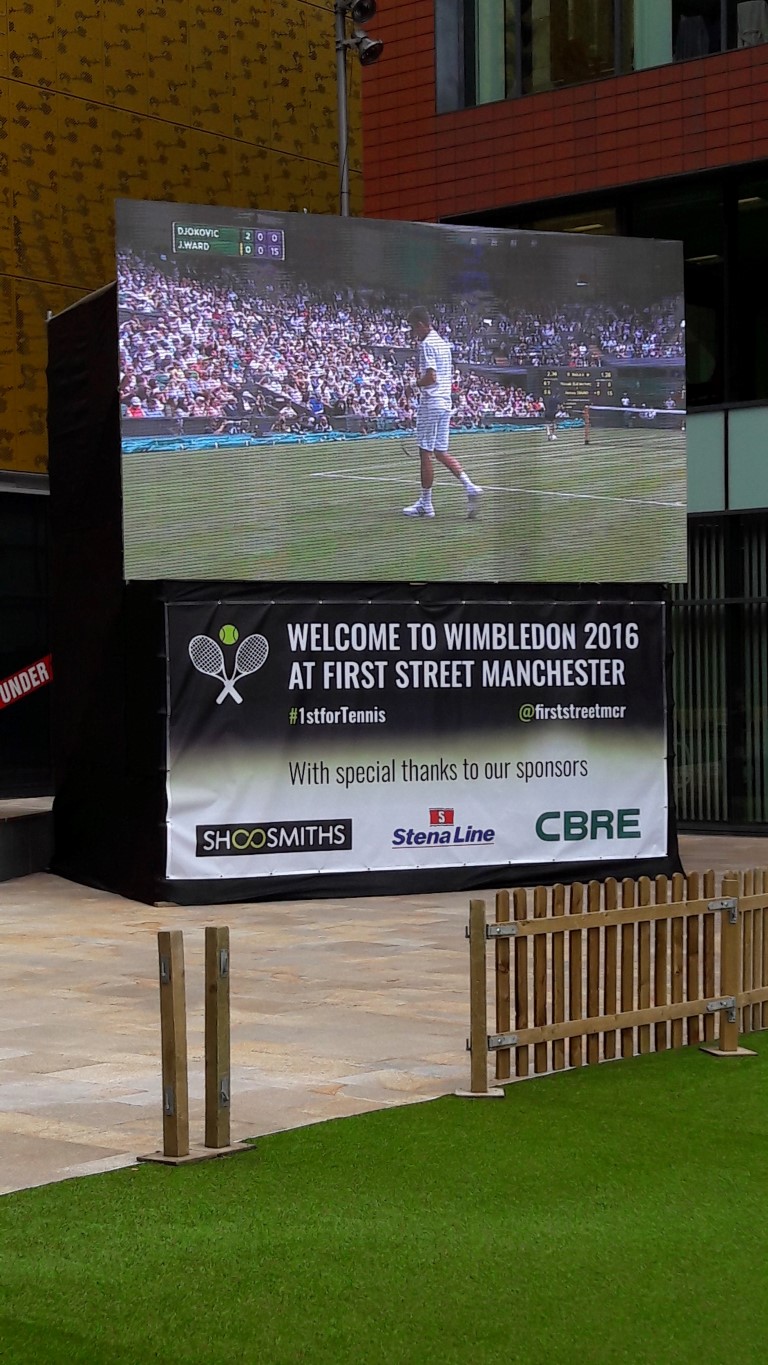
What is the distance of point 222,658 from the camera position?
18266 millimetres

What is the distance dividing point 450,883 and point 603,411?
522cm

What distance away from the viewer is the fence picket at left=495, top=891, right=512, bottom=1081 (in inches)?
368

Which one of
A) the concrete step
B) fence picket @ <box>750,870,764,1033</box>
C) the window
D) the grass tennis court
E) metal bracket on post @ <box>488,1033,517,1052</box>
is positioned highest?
the window

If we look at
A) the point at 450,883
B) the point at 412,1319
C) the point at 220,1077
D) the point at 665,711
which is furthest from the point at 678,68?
the point at 412,1319

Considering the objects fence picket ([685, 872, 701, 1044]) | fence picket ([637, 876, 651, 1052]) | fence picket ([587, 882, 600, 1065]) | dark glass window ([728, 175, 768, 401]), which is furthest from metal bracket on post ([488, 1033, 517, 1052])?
dark glass window ([728, 175, 768, 401])

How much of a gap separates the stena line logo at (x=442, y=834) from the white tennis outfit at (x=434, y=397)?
3.76 meters

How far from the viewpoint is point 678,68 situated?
25641mm

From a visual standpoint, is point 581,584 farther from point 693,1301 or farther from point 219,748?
point 693,1301

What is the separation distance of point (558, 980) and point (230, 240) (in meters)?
10.8

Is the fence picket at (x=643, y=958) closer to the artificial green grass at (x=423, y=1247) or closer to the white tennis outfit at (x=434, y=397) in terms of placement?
the artificial green grass at (x=423, y=1247)

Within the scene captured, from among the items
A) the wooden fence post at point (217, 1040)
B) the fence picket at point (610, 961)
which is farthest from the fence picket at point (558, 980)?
the wooden fence post at point (217, 1040)

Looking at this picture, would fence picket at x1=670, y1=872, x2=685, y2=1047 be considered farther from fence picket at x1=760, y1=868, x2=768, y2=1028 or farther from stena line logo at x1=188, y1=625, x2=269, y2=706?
stena line logo at x1=188, y1=625, x2=269, y2=706

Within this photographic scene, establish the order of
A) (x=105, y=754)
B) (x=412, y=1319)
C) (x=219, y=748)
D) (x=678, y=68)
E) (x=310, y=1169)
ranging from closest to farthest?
(x=412, y=1319)
(x=310, y=1169)
(x=219, y=748)
(x=105, y=754)
(x=678, y=68)
